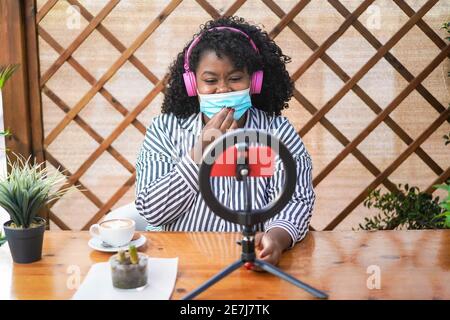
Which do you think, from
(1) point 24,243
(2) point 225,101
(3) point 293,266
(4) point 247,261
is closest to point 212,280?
(4) point 247,261

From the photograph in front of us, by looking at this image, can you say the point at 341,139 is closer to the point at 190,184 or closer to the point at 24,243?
the point at 190,184

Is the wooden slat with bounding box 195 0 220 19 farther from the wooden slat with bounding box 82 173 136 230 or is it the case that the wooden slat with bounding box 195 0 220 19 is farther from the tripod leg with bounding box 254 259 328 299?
the tripod leg with bounding box 254 259 328 299

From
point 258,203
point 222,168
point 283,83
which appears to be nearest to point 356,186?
point 283,83

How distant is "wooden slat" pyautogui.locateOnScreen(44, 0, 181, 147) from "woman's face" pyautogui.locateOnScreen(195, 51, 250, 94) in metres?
0.76

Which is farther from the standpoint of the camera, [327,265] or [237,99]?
[237,99]

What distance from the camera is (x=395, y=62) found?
1.91m

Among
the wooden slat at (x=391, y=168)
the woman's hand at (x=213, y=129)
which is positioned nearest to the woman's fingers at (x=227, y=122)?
the woman's hand at (x=213, y=129)

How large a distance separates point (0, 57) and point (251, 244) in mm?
1409

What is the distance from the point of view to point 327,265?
2.83 feet

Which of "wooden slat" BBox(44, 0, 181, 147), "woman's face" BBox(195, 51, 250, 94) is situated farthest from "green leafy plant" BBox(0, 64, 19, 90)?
"woman's face" BBox(195, 51, 250, 94)

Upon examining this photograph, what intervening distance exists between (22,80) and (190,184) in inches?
41.9
